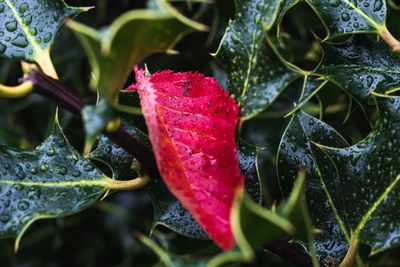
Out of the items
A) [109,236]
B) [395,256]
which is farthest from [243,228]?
[109,236]

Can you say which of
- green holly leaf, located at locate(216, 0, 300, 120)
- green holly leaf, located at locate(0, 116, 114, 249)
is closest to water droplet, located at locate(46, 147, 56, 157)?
green holly leaf, located at locate(0, 116, 114, 249)

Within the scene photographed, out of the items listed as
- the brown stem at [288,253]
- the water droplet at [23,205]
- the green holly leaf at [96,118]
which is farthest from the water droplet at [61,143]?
the brown stem at [288,253]

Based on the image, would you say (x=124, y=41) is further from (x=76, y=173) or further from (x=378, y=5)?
(x=378, y=5)

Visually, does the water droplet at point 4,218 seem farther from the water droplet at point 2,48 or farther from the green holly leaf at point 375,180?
the green holly leaf at point 375,180

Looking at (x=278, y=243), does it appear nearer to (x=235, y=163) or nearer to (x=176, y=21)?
(x=235, y=163)

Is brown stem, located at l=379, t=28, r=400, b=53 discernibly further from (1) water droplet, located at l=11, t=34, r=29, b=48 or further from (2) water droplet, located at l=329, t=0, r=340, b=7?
(1) water droplet, located at l=11, t=34, r=29, b=48

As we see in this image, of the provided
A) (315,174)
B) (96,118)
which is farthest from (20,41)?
(315,174)
